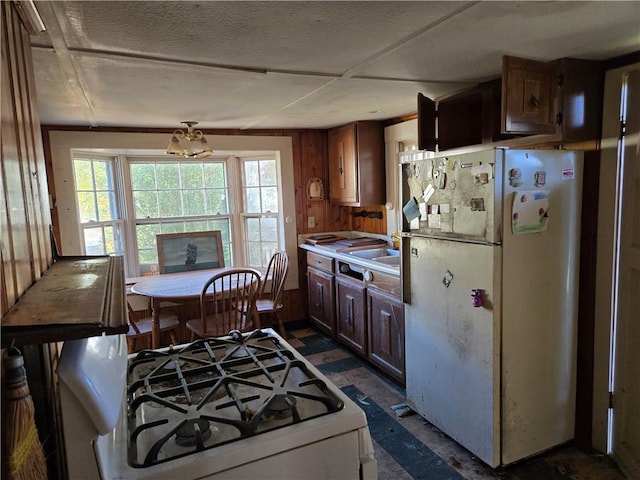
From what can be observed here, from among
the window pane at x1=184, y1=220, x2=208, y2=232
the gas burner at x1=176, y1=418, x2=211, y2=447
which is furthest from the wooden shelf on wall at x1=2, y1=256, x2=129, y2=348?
the window pane at x1=184, y1=220, x2=208, y2=232

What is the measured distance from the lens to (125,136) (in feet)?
11.7

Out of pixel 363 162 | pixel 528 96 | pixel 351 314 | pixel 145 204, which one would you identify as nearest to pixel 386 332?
pixel 351 314

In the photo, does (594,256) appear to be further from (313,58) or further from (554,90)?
(313,58)

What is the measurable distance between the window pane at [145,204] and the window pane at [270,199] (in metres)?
1.05

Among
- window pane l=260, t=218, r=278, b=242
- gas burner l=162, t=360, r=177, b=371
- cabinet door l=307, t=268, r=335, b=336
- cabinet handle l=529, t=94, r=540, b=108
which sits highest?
cabinet handle l=529, t=94, r=540, b=108

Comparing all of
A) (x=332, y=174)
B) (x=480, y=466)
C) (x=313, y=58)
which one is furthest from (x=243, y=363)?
(x=332, y=174)

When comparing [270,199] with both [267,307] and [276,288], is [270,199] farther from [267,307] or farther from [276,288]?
[267,307]

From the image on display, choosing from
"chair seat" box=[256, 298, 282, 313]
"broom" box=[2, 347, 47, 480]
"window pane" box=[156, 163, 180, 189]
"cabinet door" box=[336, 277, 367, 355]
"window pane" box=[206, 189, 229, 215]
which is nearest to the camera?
"broom" box=[2, 347, 47, 480]

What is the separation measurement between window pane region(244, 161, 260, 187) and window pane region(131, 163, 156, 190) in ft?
2.92

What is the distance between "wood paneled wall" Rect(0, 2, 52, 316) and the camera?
29.2 inches

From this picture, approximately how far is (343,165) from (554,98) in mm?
2194

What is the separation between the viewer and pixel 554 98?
1955 mm

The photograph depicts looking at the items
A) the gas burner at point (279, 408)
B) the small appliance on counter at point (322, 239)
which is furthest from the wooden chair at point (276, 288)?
the gas burner at point (279, 408)

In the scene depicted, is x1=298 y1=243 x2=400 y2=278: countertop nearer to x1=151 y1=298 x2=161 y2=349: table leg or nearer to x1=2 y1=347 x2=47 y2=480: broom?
x1=151 y1=298 x2=161 y2=349: table leg
